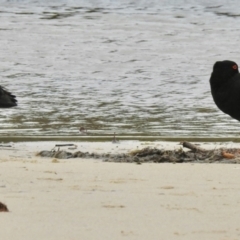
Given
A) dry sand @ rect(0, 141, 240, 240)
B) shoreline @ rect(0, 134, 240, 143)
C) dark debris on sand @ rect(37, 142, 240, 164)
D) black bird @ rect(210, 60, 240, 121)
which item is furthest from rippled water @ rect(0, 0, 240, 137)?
dry sand @ rect(0, 141, 240, 240)

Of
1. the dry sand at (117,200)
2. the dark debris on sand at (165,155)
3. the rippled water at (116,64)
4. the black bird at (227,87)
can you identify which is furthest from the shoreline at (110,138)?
the dry sand at (117,200)

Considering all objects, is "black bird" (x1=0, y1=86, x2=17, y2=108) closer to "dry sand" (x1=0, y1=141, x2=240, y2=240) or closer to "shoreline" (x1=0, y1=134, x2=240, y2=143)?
"shoreline" (x1=0, y1=134, x2=240, y2=143)

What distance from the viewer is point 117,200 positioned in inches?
197

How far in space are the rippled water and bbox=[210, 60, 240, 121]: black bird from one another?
1.31 meters

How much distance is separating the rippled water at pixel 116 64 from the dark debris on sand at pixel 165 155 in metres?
1.79

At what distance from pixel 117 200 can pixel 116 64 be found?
9740 mm

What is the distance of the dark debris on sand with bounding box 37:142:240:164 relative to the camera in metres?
6.69

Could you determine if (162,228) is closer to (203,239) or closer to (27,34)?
(203,239)

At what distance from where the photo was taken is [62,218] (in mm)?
4520

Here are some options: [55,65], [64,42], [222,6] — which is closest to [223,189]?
[55,65]

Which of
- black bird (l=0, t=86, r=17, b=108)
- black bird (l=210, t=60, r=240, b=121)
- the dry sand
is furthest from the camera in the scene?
black bird (l=0, t=86, r=17, b=108)

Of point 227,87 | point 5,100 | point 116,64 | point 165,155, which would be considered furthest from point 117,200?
point 116,64

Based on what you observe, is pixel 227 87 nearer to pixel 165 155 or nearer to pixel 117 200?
pixel 165 155

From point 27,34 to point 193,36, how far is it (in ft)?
10.4
